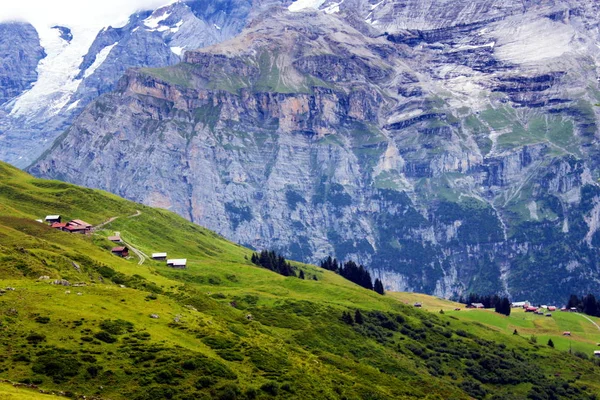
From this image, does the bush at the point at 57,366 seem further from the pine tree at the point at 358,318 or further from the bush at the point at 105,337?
the pine tree at the point at 358,318

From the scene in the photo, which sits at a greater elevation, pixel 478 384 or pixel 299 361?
pixel 299 361

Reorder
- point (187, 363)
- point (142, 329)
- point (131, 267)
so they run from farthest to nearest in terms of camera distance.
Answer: point (131, 267) < point (142, 329) < point (187, 363)

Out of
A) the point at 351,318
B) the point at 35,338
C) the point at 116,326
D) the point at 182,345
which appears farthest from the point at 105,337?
the point at 351,318

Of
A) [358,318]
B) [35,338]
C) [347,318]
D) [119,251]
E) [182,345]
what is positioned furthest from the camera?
[119,251]

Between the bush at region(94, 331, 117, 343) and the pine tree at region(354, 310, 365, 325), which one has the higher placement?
the bush at region(94, 331, 117, 343)

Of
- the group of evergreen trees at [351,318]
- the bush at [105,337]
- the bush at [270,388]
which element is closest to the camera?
the bush at [105,337]

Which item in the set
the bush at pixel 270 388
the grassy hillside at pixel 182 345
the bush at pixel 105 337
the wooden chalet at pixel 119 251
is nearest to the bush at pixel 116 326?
the grassy hillside at pixel 182 345

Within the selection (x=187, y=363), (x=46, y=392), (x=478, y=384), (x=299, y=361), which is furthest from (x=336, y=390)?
(x=478, y=384)

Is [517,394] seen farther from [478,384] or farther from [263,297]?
[263,297]

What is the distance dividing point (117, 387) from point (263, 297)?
101 m

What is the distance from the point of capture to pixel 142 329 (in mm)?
107312

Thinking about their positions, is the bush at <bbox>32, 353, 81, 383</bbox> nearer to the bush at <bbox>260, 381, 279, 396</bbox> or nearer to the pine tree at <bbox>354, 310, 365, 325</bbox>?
the bush at <bbox>260, 381, 279, 396</bbox>

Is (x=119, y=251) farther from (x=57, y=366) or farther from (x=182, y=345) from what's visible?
(x=57, y=366)

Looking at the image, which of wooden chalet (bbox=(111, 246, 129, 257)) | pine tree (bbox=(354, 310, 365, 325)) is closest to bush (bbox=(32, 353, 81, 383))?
wooden chalet (bbox=(111, 246, 129, 257))
